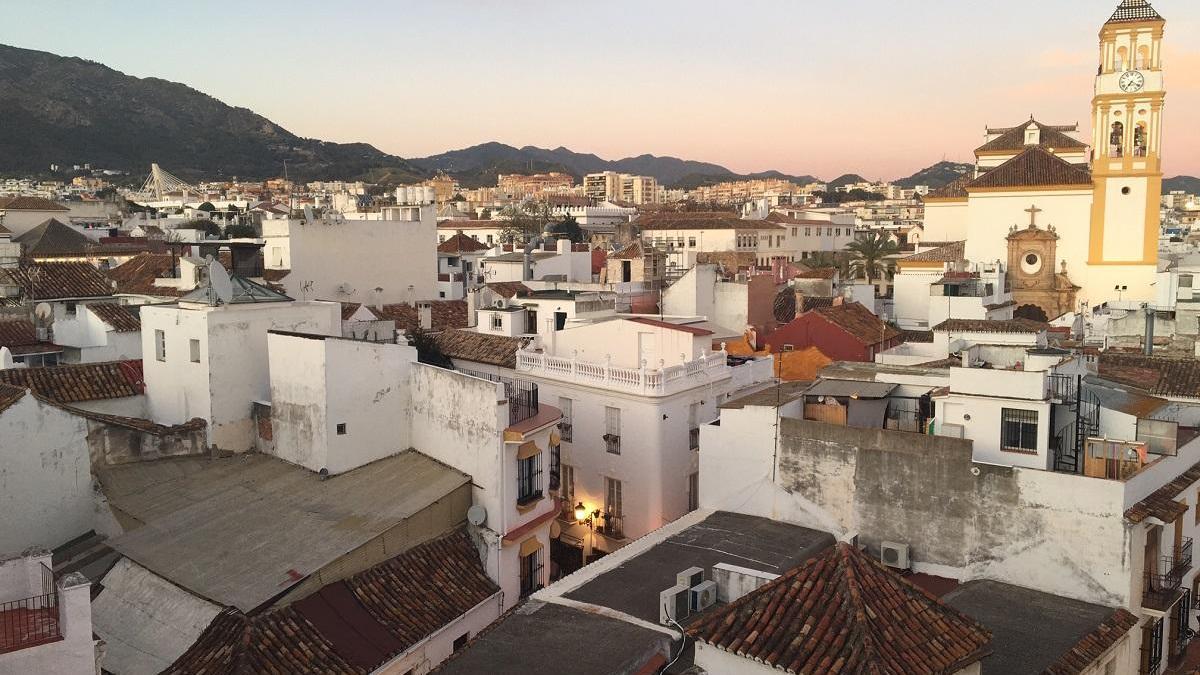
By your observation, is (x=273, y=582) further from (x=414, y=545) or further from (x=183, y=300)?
(x=183, y=300)

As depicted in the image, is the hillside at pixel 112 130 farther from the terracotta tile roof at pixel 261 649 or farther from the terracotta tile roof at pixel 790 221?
the terracotta tile roof at pixel 261 649

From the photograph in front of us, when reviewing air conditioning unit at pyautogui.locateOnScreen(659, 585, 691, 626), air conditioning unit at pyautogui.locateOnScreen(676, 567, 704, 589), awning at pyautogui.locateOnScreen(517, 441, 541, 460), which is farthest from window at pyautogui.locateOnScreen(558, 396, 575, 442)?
air conditioning unit at pyautogui.locateOnScreen(659, 585, 691, 626)

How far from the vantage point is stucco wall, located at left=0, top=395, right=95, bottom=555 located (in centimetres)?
1538

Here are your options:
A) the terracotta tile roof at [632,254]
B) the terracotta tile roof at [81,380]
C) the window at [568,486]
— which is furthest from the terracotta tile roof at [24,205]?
the window at [568,486]

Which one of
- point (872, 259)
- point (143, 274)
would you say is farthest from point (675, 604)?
point (872, 259)

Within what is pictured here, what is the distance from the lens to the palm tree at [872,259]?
53.6m

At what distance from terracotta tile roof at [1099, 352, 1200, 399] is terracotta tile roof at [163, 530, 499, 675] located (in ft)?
42.0

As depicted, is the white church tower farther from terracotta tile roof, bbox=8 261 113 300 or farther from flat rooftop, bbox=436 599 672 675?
terracotta tile roof, bbox=8 261 113 300

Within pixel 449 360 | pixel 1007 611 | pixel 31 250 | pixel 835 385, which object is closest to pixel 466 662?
pixel 1007 611

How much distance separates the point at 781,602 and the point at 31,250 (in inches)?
1766

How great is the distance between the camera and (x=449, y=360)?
25.0 metres

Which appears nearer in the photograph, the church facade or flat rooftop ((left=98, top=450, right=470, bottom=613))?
flat rooftop ((left=98, top=450, right=470, bottom=613))

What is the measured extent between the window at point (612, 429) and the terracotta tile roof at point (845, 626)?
35.0 feet

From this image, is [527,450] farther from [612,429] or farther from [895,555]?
[895,555]
